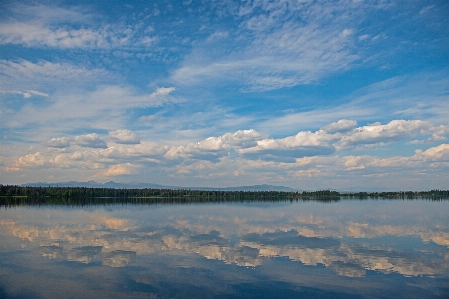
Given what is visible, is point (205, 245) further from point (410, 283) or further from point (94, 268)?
point (410, 283)

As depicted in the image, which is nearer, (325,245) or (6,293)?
(6,293)

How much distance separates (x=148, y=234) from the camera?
86.3ft

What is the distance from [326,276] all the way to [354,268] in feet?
7.28

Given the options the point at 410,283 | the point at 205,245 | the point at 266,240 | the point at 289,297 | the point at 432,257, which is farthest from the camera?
the point at 266,240

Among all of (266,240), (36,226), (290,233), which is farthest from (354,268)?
(36,226)

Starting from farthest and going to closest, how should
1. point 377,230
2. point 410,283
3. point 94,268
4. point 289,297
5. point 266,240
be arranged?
point 377,230
point 266,240
point 94,268
point 410,283
point 289,297

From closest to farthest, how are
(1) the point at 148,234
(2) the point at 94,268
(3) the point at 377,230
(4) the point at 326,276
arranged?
(4) the point at 326,276
(2) the point at 94,268
(1) the point at 148,234
(3) the point at 377,230

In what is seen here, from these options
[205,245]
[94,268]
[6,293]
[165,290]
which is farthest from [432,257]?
[6,293]

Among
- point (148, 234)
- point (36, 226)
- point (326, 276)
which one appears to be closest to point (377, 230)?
point (326, 276)

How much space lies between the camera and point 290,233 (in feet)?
90.9

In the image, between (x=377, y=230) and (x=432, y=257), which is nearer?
(x=432, y=257)

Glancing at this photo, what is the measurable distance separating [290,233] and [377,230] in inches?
305

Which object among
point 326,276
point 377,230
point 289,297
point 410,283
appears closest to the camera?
point 289,297

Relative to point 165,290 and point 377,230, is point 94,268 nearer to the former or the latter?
point 165,290
